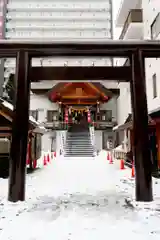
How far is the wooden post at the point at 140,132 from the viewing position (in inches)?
226

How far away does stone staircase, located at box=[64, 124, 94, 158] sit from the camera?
21203 millimetres

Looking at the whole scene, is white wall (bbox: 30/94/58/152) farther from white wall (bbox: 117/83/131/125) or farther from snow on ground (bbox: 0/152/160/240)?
snow on ground (bbox: 0/152/160/240)

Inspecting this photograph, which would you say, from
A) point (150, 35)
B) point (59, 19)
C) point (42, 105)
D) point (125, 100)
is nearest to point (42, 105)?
point (42, 105)

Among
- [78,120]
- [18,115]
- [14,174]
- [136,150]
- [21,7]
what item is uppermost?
[21,7]

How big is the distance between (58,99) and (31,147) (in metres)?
15.9

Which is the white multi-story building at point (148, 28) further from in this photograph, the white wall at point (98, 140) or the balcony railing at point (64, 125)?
the white wall at point (98, 140)

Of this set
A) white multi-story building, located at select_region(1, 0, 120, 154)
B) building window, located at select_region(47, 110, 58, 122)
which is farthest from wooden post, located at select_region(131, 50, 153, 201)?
white multi-story building, located at select_region(1, 0, 120, 154)

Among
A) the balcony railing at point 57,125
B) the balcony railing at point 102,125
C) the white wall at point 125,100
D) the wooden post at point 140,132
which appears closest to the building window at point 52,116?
the balcony railing at point 57,125

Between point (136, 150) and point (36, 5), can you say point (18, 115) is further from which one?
point (36, 5)

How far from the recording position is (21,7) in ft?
141

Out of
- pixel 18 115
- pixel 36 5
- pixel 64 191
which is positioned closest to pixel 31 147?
pixel 64 191

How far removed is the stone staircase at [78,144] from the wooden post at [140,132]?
594 inches

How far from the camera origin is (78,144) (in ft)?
74.4

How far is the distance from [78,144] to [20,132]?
16887mm
